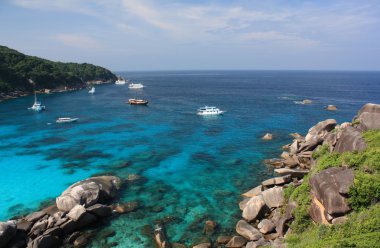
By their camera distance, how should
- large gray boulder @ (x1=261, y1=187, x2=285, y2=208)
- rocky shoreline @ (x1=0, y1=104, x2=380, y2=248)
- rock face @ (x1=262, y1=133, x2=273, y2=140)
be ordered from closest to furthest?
rocky shoreline @ (x1=0, y1=104, x2=380, y2=248)
large gray boulder @ (x1=261, y1=187, x2=285, y2=208)
rock face @ (x1=262, y1=133, x2=273, y2=140)

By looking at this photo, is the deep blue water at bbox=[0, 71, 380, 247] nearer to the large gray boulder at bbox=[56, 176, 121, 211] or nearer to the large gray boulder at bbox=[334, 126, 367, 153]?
the large gray boulder at bbox=[56, 176, 121, 211]

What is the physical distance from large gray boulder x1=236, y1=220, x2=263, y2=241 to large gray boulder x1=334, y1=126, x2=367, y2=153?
11.7 metres

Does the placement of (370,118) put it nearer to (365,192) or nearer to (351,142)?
(351,142)

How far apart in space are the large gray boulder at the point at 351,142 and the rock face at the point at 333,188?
12.7 feet

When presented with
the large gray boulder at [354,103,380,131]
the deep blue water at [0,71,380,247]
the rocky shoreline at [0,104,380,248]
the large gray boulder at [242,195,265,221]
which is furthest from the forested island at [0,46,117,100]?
the large gray boulder at [354,103,380,131]

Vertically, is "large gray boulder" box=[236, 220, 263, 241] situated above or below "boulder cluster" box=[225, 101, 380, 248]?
below

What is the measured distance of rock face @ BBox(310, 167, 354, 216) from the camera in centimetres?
2320

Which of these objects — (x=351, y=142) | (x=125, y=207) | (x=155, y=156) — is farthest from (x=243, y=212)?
(x=155, y=156)

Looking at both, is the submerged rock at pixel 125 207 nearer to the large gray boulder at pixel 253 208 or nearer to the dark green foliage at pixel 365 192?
the large gray boulder at pixel 253 208

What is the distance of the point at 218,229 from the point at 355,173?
1373 cm

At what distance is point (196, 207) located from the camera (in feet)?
117

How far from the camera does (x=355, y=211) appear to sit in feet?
74.6

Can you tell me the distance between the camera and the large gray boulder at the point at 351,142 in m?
28.2

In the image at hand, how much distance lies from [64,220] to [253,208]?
19.2m
